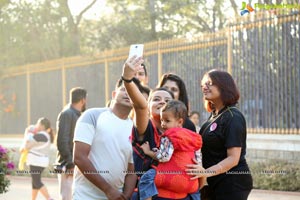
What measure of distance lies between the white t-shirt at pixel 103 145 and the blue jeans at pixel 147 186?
0.64 feet

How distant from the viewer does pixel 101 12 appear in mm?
25922

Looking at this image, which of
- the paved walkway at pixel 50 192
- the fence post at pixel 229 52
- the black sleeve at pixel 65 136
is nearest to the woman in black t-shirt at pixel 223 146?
the black sleeve at pixel 65 136

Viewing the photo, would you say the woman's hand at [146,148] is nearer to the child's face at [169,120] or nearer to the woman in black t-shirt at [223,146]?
the child's face at [169,120]

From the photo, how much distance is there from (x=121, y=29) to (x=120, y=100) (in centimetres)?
1876

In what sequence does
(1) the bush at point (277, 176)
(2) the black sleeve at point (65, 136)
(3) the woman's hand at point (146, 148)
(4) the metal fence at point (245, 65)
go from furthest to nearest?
(4) the metal fence at point (245, 65) < (1) the bush at point (277, 176) < (2) the black sleeve at point (65, 136) < (3) the woman's hand at point (146, 148)

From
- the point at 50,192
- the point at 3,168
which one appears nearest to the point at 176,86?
the point at 3,168

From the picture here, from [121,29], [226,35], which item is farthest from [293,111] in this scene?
[121,29]

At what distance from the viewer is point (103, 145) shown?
16.4 feet

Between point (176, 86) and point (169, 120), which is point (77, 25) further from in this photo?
point (169, 120)

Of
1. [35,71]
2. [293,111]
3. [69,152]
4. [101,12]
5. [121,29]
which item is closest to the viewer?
[69,152]

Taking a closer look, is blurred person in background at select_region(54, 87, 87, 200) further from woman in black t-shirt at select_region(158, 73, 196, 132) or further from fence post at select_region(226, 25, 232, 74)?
fence post at select_region(226, 25, 232, 74)

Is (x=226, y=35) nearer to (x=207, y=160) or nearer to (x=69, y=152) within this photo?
(x=69, y=152)

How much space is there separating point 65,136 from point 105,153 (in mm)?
4349

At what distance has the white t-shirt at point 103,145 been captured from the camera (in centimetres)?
499
